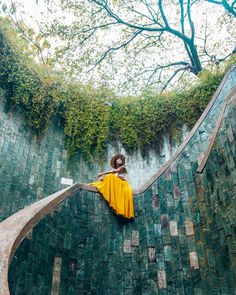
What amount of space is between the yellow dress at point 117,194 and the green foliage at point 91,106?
10.4 ft

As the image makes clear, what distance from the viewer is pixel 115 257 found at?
205 inches

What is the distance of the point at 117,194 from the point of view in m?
5.88

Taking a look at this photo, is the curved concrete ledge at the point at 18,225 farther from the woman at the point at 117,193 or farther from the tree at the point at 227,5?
the tree at the point at 227,5

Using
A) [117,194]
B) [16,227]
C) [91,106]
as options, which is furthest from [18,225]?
[91,106]

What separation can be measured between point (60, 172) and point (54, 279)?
14.3ft

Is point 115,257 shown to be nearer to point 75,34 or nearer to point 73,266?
point 73,266

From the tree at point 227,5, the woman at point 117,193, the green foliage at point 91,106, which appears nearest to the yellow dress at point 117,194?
the woman at point 117,193

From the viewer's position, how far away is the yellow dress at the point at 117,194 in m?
5.64

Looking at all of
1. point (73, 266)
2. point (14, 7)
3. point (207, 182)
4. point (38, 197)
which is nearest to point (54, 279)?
point (73, 266)

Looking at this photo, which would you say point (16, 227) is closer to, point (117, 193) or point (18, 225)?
point (18, 225)

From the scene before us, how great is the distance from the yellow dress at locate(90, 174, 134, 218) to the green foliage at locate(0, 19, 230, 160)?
3159 millimetres

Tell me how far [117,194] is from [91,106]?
456cm

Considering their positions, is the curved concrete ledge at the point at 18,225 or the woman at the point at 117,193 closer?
the curved concrete ledge at the point at 18,225

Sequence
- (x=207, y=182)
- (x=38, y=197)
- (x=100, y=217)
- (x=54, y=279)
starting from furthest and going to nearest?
(x=38, y=197)
(x=100, y=217)
(x=207, y=182)
(x=54, y=279)
